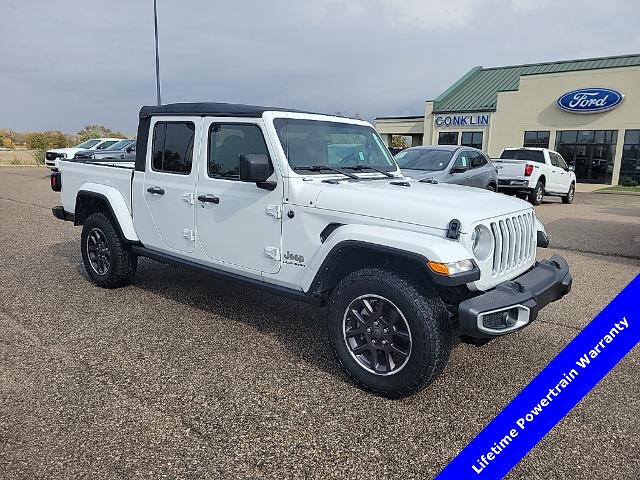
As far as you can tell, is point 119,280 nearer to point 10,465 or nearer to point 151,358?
point 151,358

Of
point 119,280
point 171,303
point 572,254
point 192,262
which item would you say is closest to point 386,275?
point 192,262

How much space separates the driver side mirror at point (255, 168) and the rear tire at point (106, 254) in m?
2.25

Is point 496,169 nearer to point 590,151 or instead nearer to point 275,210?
point 275,210

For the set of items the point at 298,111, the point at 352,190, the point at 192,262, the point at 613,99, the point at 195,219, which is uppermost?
the point at 613,99

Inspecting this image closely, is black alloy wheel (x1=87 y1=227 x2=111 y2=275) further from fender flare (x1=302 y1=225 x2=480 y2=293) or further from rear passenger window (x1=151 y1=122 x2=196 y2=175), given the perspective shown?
fender flare (x1=302 y1=225 x2=480 y2=293)

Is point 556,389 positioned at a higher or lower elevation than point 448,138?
lower

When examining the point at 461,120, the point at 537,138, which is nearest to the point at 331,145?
the point at 537,138

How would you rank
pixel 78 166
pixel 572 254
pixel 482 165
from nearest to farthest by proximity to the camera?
pixel 78 166
pixel 572 254
pixel 482 165

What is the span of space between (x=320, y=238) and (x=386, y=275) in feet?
2.13

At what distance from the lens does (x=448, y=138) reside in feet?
113

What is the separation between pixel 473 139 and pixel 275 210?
31440 millimetres

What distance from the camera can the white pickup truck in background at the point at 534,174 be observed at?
15.0m

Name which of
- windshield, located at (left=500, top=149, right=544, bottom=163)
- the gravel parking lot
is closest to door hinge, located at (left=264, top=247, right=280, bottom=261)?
the gravel parking lot

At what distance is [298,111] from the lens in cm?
448
